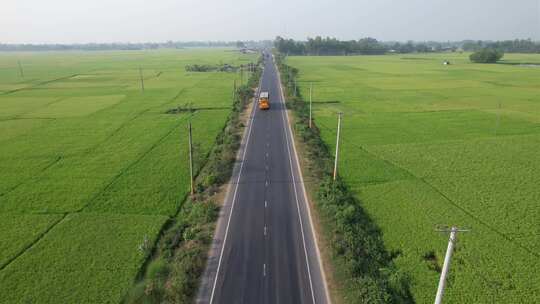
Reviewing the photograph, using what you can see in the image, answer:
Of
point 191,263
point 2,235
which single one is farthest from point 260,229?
point 2,235

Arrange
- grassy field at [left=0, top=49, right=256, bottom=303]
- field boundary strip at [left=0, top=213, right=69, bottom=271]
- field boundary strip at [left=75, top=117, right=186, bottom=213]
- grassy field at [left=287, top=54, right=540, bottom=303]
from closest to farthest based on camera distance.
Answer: grassy field at [left=0, top=49, right=256, bottom=303], grassy field at [left=287, top=54, right=540, bottom=303], field boundary strip at [left=0, top=213, right=69, bottom=271], field boundary strip at [left=75, top=117, right=186, bottom=213]

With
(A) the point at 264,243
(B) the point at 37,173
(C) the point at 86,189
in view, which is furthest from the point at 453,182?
(B) the point at 37,173

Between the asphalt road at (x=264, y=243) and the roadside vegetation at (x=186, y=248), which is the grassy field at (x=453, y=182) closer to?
the asphalt road at (x=264, y=243)

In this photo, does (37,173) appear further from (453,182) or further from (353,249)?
(453,182)

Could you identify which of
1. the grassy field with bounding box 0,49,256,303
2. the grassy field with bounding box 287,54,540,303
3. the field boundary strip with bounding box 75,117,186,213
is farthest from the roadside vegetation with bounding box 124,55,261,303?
the grassy field with bounding box 287,54,540,303

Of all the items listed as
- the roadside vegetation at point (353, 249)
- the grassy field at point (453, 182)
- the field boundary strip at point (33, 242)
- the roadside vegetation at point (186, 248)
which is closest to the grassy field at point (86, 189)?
the field boundary strip at point (33, 242)

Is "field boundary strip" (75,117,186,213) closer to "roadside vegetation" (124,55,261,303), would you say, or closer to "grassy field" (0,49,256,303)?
"grassy field" (0,49,256,303)

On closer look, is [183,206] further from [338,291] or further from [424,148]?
[424,148]
